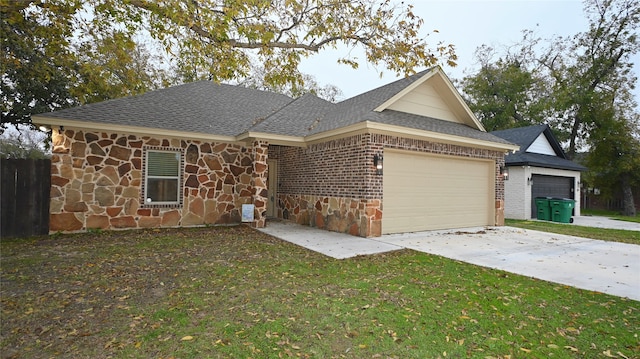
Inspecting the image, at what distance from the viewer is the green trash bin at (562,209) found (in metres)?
13.7

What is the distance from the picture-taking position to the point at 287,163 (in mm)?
11867

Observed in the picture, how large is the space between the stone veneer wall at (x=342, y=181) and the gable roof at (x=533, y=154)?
4.50 metres

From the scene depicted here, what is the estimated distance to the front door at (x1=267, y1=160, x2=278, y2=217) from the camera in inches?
489

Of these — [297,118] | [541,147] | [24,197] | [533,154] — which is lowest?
[24,197]

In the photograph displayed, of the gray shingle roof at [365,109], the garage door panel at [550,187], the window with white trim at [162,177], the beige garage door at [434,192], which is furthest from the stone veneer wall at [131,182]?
the garage door panel at [550,187]

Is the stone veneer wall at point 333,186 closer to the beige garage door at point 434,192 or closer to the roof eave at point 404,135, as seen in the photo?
the roof eave at point 404,135

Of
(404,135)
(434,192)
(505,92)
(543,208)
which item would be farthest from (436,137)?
(505,92)

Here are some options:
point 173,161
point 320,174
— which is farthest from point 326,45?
point 173,161

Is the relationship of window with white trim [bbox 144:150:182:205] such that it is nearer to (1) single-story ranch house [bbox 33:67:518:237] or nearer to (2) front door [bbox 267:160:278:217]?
(1) single-story ranch house [bbox 33:67:518:237]

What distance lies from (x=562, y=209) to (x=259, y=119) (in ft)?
43.7

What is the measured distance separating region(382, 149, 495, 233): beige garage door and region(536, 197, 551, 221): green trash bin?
200 inches

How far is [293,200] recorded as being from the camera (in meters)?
11.4

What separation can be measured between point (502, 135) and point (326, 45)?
15267mm

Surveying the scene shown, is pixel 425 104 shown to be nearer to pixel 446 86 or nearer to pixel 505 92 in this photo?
pixel 446 86
